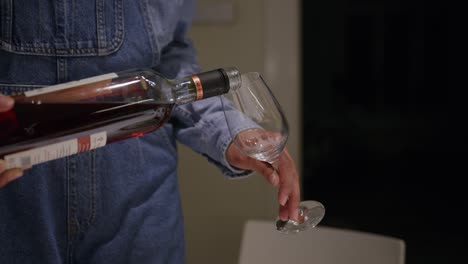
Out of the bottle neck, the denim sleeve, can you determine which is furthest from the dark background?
the bottle neck

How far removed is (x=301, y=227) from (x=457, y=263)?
139cm

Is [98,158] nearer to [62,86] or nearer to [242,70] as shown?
[62,86]

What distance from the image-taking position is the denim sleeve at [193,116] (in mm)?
782

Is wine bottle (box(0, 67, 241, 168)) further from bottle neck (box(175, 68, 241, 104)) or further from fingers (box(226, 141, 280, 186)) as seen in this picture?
fingers (box(226, 141, 280, 186))

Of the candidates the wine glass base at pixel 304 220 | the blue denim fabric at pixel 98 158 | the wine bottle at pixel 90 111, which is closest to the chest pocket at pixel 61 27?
the blue denim fabric at pixel 98 158

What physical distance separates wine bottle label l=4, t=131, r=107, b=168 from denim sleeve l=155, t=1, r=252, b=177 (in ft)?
0.83

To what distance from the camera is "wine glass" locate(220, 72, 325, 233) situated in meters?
0.65

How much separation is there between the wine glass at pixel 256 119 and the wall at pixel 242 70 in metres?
1.00

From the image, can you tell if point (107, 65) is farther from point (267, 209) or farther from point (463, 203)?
point (463, 203)

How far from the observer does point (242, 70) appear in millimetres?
1691

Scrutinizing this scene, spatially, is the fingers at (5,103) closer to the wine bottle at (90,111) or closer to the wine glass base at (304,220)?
the wine bottle at (90,111)

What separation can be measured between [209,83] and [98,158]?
0.26 metres

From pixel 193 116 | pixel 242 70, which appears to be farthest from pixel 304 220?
pixel 242 70

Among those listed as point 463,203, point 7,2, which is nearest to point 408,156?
point 463,203
